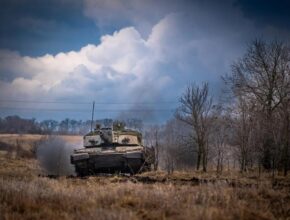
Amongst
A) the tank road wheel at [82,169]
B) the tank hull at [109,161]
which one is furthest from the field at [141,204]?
the tank road wheel at [82,169]

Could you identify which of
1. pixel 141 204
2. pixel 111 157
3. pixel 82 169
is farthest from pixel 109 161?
pixel 141 204

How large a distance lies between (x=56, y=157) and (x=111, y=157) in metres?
10.2

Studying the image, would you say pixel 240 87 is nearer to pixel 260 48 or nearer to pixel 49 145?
pixel 260 48

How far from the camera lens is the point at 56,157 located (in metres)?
30.1

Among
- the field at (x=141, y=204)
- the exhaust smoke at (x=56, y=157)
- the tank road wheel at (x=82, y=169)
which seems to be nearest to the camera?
the field at (x=141, y=204)

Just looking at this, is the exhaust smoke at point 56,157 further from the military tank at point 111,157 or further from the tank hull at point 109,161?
the tank hull at point 109,161

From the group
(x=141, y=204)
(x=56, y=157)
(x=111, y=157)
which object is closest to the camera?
(x=141, y=204)

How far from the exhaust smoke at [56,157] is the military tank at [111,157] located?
17.7 ft

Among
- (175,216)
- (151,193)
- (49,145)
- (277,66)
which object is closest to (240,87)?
(277,66)

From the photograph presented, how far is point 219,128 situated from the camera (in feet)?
94.8

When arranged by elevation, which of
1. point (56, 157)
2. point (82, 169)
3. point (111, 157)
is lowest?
point (82, 169)

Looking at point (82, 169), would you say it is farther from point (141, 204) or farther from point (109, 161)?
point (141, 204)

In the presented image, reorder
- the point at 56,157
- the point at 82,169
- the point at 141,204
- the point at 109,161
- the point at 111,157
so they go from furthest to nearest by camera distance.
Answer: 1. the point at 56,157
2. the point at 82,169
3. the point at 109,161
4. the point at 111,157
5. the point at 141,204

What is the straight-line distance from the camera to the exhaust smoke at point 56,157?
28.2m
